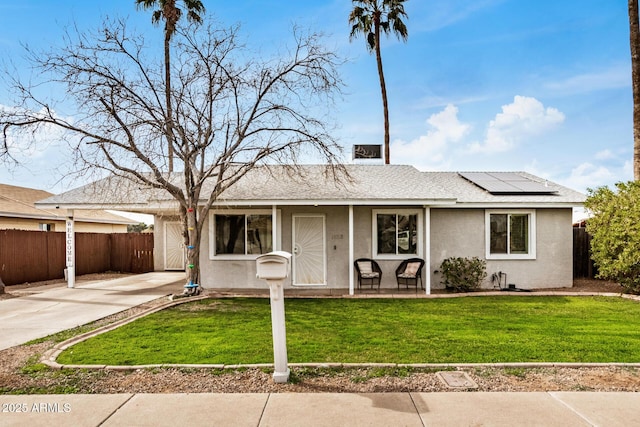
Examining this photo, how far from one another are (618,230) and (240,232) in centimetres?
1054

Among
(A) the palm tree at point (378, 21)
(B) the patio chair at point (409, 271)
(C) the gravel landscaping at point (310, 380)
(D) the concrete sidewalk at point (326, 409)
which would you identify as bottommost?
(C) the gravel landscaping at point (310, 380)

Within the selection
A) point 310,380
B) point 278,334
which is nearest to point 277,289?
point 278,334

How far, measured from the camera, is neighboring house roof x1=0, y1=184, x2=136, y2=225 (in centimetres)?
1752

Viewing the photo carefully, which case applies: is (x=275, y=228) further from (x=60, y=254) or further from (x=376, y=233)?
(x=60, y=254)

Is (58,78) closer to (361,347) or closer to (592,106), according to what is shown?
(361,347)

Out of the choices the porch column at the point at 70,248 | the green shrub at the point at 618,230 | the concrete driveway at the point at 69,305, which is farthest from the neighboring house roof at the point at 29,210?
the green shrub at the point at 618,230

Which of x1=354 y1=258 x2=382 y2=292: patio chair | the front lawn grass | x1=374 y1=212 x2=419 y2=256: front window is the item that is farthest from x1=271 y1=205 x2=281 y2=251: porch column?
x1=374 y1=212 x2=419 y2=256: front window

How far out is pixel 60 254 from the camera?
1580 cm

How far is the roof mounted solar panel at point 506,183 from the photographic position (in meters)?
13.0

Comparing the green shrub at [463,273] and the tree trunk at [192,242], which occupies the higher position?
the tree trunk at [192,242]

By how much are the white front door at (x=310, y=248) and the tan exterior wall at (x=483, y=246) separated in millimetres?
3323

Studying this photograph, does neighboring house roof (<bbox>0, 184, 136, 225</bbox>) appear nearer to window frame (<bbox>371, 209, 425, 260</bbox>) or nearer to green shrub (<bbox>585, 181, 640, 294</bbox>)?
window frame (<bbox>371, 209, 425, 260</bbox>)

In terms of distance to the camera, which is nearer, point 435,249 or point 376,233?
point 376,233

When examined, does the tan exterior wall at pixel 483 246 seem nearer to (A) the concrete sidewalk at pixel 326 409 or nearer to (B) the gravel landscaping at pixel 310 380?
(B) the gravel landscaping at pixel 310 380
